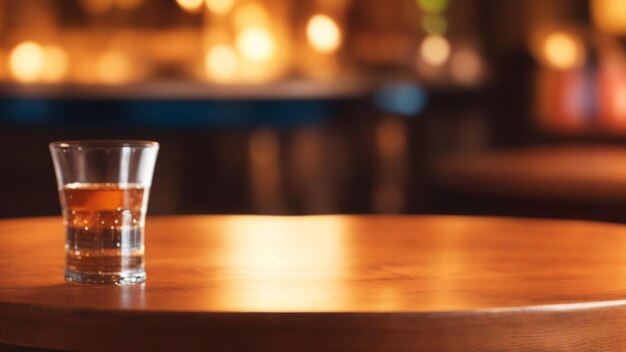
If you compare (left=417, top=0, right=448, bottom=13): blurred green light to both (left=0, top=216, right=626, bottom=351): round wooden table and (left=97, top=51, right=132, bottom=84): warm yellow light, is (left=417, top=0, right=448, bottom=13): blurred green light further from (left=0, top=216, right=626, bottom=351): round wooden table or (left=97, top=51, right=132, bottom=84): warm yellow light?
(left=0, top=216, right=626, bottom=351): round wooden table

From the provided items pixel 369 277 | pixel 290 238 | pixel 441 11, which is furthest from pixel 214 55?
pixel 369 277

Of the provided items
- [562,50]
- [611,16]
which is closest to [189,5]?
[562,50]

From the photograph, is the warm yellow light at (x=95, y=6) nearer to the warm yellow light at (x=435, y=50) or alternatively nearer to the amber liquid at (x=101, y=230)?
the warm yellow light at (x=435, y=50)

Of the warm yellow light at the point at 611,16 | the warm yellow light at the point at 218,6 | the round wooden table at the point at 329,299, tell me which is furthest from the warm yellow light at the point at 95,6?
the round wooden table at the point at 329,299

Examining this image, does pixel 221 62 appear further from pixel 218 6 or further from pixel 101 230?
pixel 101 230

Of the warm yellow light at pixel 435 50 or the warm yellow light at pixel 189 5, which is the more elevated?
the warm yellow light at pixel 189 5

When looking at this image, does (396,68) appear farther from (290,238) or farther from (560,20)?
(290,238)

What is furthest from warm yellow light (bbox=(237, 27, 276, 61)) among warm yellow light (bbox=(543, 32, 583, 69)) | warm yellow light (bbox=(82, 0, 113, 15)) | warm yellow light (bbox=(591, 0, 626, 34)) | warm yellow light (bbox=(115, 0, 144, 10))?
warm yellow light (bbox=(591, 0, 626, 34))
